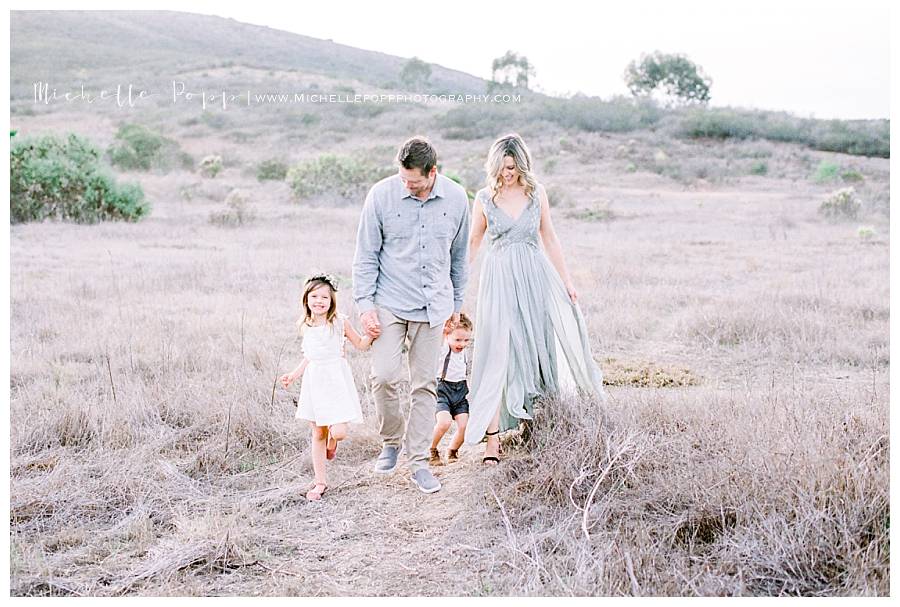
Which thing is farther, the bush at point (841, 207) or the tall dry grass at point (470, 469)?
the bush at point (841, 207)

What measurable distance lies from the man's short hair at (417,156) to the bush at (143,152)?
75.6 feet

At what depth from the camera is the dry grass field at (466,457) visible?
373 centimetres

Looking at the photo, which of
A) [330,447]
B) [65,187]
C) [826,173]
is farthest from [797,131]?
[330,447]

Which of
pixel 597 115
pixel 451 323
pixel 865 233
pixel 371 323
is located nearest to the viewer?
pixel 371 323

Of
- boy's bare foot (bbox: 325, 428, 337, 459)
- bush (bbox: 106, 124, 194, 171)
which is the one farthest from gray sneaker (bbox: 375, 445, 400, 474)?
bush (bbox: 106, 124, 194, 171)

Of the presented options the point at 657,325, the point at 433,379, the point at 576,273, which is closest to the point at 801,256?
the point at 576,273

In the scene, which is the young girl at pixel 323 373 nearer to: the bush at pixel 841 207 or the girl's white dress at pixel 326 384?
the girl's white dress at pixel 326 384

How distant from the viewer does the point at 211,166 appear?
25188mm

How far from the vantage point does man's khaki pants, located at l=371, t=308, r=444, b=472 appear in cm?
470

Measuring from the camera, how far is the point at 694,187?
2448cm

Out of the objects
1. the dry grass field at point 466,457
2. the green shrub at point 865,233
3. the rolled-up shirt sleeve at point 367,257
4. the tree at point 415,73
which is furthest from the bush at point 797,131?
the rolled-up shirt sleeve at point 367,257

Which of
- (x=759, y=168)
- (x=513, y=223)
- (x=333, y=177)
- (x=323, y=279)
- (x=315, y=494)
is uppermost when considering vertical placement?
(x=759, y=168)

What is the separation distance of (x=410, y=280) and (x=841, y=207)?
16.0m

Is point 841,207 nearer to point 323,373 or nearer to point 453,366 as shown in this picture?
point 453,366
